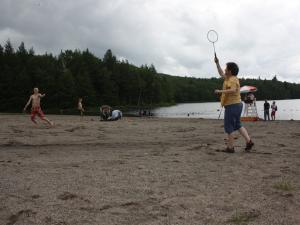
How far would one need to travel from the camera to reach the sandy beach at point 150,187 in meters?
4.73

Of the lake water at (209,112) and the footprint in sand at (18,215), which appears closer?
the footprint in sand at (18,215)

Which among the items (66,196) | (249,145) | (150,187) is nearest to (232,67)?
(249,145)

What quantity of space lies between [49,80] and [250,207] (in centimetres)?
9625

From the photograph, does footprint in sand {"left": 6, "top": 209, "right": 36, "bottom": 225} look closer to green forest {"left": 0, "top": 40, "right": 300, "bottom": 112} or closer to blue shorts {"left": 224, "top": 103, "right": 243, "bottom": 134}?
A: blue shorts {"left": 224, "top": 103, "right": 243, "bottom": 134}

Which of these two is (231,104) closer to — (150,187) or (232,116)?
(232,116)

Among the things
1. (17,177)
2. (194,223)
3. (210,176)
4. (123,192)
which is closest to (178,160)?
(210,176)

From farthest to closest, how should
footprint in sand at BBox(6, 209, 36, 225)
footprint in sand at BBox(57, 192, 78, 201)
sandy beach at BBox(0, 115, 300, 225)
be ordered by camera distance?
1. footprint in sand at BBox(57, 192, 78, 201)
2. sandy beach at BBox(0, 115, 300, 225)
3. footprint in sand at BBox(6, 209, 36, 225)

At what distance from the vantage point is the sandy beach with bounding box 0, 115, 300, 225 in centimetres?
473

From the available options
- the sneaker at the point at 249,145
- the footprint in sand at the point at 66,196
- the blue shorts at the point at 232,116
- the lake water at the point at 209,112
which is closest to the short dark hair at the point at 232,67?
the blue shorts at the point at 232,116

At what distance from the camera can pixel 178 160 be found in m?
8.27

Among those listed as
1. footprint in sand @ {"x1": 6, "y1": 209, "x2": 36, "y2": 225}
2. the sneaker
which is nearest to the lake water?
the sneaker

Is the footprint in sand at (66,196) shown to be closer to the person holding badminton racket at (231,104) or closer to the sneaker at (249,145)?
the person holding badminton racket at (231,104)

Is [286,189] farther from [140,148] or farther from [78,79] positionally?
[78,79]

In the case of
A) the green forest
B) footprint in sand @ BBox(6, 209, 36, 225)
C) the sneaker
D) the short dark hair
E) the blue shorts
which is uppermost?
the green forest
